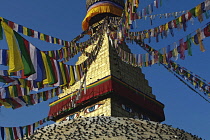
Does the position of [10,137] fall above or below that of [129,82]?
below

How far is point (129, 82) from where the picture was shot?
13039 millimetres

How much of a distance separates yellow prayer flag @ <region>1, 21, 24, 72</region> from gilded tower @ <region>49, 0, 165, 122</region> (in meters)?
5.25

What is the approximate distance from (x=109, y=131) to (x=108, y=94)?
14.6ft

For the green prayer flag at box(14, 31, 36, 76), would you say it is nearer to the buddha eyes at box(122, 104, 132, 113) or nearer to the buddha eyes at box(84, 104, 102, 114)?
the buddha eyes at box(84, 104, 102, 114)

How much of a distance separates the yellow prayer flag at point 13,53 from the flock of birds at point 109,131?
2188 mm

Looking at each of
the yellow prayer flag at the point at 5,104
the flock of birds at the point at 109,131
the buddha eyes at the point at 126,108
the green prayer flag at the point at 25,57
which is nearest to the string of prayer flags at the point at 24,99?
the yellow prayer flag at the point at 5,104

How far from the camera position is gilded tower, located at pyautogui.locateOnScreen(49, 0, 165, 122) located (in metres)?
11.8

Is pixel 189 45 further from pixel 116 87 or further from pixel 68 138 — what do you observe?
pixel 116 87

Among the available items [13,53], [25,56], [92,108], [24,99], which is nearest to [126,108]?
[92,108]

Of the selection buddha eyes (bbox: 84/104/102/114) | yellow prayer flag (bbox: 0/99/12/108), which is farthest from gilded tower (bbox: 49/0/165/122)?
→ yellow prayer flag (bbox: 0/99/12/108)

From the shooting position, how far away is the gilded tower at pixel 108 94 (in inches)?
463

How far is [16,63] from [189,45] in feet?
11.0

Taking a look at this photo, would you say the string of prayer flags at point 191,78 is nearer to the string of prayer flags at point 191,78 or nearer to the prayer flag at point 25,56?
the string of prayer flags at point 191,78

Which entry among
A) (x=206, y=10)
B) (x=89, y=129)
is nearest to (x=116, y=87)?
(x=89, y=129)
